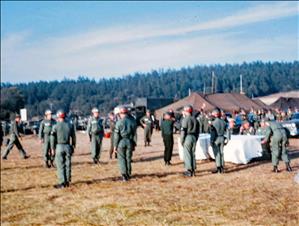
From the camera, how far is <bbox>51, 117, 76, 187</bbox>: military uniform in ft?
37.8

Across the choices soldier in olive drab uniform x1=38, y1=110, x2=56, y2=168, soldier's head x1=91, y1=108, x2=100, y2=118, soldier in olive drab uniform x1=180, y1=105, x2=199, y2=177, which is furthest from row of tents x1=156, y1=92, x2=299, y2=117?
soldier in olive drab uniform x1=180, y1=105, x2=199, y2=177

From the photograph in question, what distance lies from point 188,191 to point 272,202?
2842 mm

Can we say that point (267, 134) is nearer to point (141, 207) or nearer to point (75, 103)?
point (141, 207)

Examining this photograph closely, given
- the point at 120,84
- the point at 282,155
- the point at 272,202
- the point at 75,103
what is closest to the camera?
the point at 272,202

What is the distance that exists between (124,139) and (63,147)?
5.14 feet

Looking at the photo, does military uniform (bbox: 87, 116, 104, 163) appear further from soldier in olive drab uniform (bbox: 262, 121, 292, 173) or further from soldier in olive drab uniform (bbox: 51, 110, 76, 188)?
soldier in olive drab uniform (bbox: 262, 121, 292, 173)

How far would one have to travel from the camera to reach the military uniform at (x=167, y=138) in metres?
15.8

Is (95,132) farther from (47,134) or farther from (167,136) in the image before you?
(167,136)

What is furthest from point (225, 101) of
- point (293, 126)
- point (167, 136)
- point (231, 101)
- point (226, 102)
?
point (167, 136)

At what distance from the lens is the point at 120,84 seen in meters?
158

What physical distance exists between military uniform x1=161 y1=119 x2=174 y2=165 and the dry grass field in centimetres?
42

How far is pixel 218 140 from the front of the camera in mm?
13305

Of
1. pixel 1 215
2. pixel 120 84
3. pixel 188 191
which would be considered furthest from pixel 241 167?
pixel 120 84

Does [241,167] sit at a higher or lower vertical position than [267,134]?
lower
